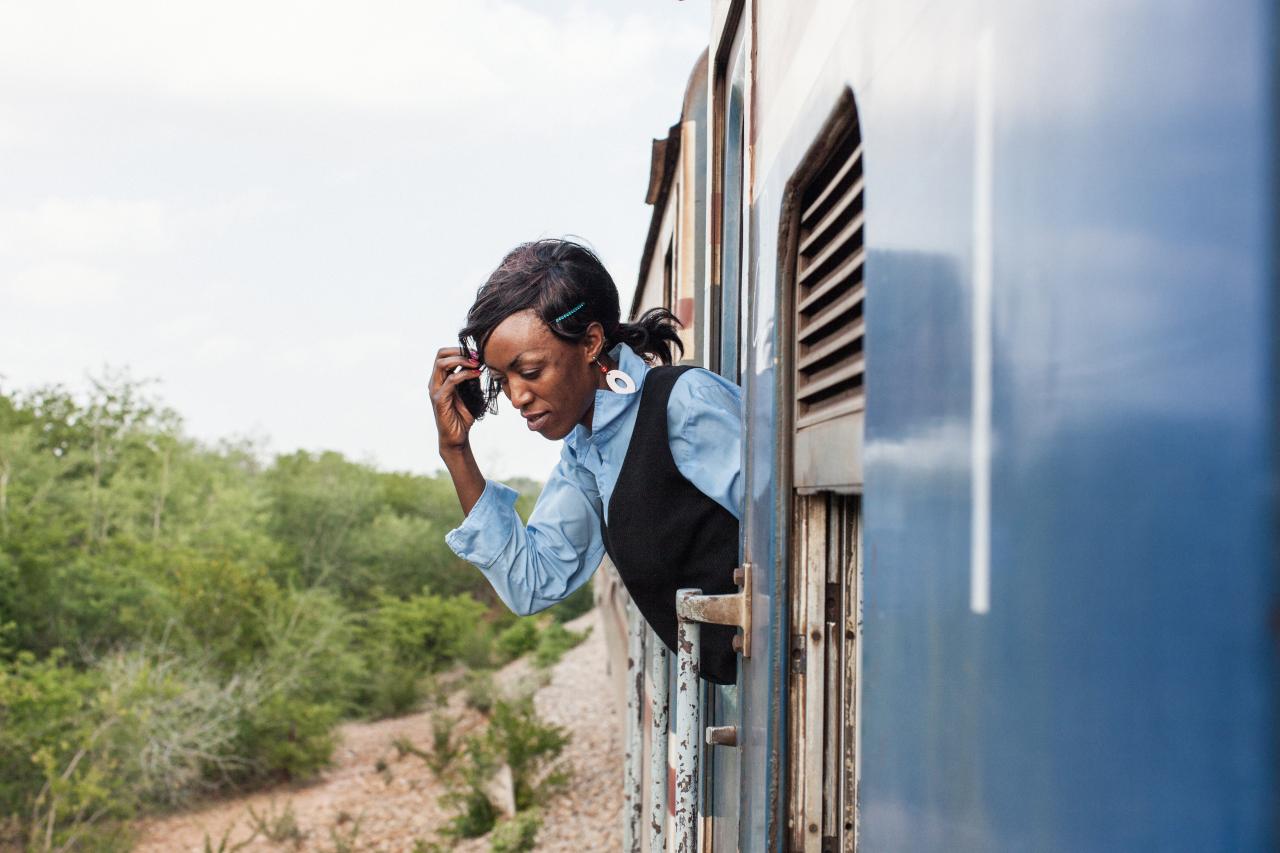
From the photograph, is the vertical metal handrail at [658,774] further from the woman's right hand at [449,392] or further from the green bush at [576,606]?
the green bush at [576,606]

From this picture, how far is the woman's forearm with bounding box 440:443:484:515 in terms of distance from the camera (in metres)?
2.59

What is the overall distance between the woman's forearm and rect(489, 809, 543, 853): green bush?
32.3 ft

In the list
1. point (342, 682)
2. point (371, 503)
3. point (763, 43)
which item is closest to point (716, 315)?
point (763, 43)

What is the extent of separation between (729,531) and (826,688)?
0.66m

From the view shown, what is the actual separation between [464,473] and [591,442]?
1.05ft

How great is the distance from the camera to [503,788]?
14.1 meters

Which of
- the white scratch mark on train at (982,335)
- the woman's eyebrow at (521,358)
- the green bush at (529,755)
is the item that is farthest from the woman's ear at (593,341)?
the green bush at (529,755)

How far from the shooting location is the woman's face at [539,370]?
2.43m

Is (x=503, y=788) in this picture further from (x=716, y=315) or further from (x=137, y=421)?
(x=137, y=421)

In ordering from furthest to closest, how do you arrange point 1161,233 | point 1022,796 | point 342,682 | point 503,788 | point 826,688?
point 342,682
point 503,788
point 826,688
point 1022,796
point 1161,233

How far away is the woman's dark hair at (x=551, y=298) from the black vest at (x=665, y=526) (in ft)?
0.77

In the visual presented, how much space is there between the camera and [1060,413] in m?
0.66

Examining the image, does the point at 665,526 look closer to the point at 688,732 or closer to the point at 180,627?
the point at 688,732

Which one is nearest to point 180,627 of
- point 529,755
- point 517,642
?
point 529,755
